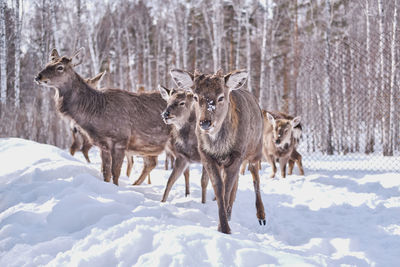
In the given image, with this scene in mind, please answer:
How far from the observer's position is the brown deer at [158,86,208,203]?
5.38 meters

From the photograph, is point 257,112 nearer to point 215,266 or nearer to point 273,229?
point 273,229

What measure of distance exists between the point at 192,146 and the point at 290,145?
13.5ft

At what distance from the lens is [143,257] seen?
8.39 ft

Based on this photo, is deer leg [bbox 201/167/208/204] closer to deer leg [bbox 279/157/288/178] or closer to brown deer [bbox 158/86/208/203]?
brown deer [bbox 158/86/208/203]

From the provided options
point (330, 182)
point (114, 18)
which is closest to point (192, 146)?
point (330, 182)

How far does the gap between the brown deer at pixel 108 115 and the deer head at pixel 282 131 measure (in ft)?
10.8

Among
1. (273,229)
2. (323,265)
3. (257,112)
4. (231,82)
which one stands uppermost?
(231,82)

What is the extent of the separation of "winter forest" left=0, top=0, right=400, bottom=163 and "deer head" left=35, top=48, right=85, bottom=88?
5.91 metres

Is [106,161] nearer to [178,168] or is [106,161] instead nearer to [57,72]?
[178,168]

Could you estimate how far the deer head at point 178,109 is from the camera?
549 cm

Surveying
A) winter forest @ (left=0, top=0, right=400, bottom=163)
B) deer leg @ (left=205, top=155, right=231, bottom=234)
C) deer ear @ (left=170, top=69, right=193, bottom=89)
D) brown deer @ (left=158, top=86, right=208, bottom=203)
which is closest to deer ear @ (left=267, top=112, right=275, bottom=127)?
winter forest @ (left=0, top=0, right=400, bottom=163)

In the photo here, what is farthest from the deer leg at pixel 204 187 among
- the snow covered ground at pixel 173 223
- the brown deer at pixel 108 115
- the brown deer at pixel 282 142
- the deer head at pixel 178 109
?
the brown deer at pixel 282 142

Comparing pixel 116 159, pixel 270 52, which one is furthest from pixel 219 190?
pixel 270 52

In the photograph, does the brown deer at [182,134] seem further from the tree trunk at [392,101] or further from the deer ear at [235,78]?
the tree trunk at [392,101]
